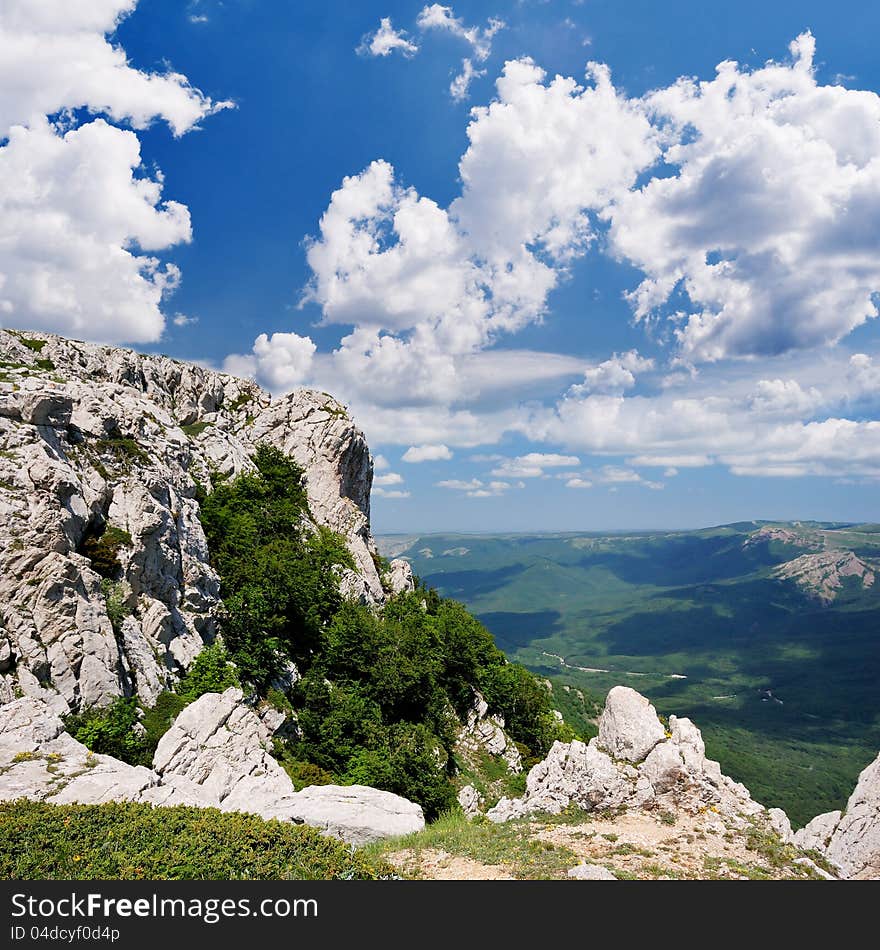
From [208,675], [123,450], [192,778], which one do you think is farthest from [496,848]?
[123,450]

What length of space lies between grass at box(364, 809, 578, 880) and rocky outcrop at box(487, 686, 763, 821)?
427cm

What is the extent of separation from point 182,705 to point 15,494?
535 inches

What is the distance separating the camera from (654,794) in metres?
21.3

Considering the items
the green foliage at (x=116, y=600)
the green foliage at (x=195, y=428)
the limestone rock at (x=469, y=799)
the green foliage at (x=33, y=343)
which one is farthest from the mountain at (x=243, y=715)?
the green foliage at (x=195, y=428)

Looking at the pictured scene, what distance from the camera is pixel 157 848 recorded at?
11.7 m

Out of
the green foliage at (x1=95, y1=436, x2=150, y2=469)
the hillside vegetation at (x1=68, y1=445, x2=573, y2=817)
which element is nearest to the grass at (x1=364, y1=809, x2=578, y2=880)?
the hillside vegetation at (x1=68, y1=445, x2=573, y2=817)

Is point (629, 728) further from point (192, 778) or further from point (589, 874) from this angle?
point (192, 778)

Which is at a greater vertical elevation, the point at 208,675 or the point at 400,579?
the point at 208,675

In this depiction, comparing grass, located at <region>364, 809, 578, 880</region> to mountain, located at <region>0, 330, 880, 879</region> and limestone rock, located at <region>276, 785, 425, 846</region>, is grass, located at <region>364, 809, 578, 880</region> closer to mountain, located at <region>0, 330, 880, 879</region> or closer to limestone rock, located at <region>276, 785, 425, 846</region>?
mountain, located at <region>0, 330, 880, 879</region>

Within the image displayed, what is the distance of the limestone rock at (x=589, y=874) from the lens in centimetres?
1380

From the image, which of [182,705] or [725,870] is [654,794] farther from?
[182,705]

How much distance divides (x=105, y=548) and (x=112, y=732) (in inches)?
432
